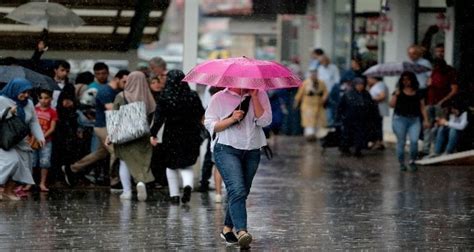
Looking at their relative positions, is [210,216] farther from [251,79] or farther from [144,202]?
[251,79]

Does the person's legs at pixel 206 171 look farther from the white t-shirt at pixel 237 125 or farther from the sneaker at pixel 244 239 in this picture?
the sneaker at pixel 244 239

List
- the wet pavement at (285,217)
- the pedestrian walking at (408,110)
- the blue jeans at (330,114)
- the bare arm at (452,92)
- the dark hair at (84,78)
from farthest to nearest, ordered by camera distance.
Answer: the blue jeans at (330,114)
the bare arm at (452,92)
the pedestrian walking at (408,110)
the dark hair at (84,78)
the wet pavement at (285,217)

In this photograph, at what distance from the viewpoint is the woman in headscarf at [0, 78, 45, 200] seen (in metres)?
15.5

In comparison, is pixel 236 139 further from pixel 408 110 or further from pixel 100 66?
pixel 408 110

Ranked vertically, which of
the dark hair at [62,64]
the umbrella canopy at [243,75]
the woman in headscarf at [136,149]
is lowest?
the woman in headscarf at [136,149]

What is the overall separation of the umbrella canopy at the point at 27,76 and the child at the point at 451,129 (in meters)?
7.64

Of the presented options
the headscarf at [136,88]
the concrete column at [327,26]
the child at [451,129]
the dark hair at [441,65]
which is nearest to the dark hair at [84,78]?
the headscarf at [136,88]

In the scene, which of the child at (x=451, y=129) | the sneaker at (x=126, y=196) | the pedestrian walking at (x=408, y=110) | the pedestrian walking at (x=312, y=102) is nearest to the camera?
the sneaker at (x=126, y=196)

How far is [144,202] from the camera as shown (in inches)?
627

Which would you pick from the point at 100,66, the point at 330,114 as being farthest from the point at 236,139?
the point at 330,114

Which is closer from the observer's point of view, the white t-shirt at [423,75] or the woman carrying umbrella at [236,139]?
the woman carrying umbrella at [236,139]

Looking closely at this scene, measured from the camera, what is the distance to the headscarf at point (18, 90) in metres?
15.5

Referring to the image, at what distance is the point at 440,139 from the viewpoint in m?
22.5

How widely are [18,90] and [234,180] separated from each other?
435 cm
